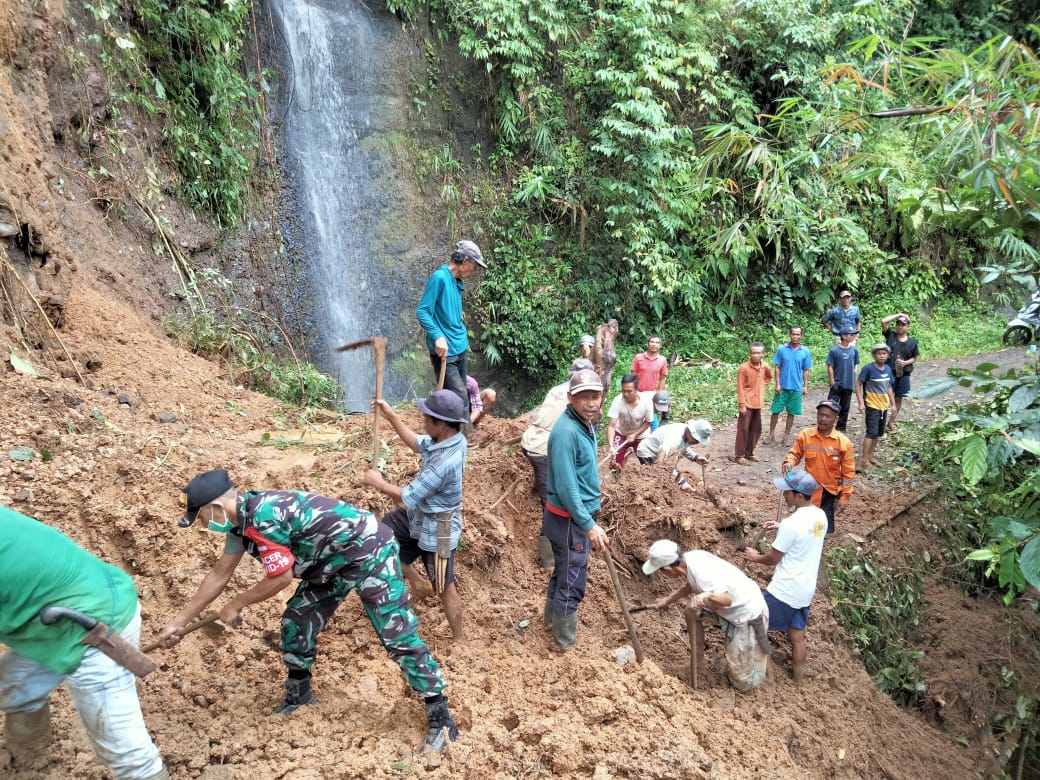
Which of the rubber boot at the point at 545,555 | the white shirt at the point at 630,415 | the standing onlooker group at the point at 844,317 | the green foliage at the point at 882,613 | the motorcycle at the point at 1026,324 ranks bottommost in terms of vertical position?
the green foliage at the point at 882,613

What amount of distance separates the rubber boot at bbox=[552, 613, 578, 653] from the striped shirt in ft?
2.92

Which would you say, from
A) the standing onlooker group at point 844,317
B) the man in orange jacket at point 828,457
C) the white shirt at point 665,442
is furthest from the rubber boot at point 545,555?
the standing onlooker group at point 844,317

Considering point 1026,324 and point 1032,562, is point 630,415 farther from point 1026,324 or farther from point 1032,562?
point 1032,562

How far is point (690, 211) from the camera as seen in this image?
1389cm

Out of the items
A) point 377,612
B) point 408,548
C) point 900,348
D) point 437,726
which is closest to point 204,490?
point 377,612

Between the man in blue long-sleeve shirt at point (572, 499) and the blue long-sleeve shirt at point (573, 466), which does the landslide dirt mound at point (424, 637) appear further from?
the blue long-sleeve shirt at point (573, 466)

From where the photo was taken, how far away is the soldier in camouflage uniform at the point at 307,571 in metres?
3.19

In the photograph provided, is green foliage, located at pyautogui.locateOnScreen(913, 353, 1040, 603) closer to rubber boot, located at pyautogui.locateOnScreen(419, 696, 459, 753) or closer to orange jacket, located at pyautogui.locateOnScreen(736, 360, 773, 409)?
rubber boot, located at pyautogui.locateOnScreen(419, 696, 459, 753)

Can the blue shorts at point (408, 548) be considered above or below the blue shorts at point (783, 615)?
above

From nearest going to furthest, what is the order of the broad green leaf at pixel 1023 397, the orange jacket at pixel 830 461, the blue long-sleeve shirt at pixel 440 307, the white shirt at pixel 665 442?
the broad green leaf at pixel 1023 397, the blue long-sleeve shirt at pixel 440 307, the orange jacket at pixel 830 461, the white shirt at pixel 665 442

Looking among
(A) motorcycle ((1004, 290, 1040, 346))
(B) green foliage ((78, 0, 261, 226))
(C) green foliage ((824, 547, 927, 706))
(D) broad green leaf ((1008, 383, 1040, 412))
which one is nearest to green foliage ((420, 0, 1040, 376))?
(B) green foliage ((78, 0, 261, 226))

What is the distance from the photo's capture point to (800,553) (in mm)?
4734

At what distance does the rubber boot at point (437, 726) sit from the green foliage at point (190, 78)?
7.37 meters

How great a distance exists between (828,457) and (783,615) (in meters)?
1.92
